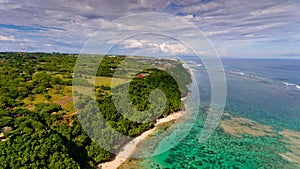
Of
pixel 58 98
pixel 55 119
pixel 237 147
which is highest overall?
pixel 58 98

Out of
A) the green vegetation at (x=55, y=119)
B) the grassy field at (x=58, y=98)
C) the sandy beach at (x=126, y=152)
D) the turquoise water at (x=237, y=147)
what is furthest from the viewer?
the grassy field at (x=58, y=98)

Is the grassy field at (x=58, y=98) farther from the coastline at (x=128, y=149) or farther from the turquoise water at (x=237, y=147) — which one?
the turquoise water at (x=237, y=147)

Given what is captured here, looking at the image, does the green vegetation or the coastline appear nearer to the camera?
the green vegetation

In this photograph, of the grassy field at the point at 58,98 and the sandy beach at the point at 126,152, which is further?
the grassy field at the point at 58,98

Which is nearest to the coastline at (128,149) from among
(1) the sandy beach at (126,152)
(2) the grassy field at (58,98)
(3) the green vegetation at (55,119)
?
(1) the sandy beach at (126,152)

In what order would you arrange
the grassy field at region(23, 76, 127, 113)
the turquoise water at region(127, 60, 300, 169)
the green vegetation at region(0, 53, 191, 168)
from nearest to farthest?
1. the green vegetation at region(0, 53, 191, 168)
2. the turquoise water at region(127, 60, 300, 169)
3. the grassy field at region(23, 76, 127, 113)

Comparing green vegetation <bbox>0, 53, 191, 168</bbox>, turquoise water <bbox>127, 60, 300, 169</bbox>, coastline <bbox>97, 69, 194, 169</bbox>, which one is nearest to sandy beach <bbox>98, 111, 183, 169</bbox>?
coastline <bbox>97, 69, 194, 169</bbox>

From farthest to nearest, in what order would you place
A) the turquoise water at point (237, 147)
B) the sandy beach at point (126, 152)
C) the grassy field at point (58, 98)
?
the grassy field at point (58, 98) → the turquoise water at point (237, 147) → the sandy beach at point (126, 152)

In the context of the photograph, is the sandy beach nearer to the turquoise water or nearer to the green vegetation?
the green vegetation

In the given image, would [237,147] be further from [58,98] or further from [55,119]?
[58,98]

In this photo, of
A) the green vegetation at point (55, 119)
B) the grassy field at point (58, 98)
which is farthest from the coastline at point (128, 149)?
the grassy field at point (58, 98)

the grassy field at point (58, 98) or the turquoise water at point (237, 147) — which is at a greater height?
the grassy field at point (58, 98)

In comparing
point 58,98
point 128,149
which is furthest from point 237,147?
point 58,98
